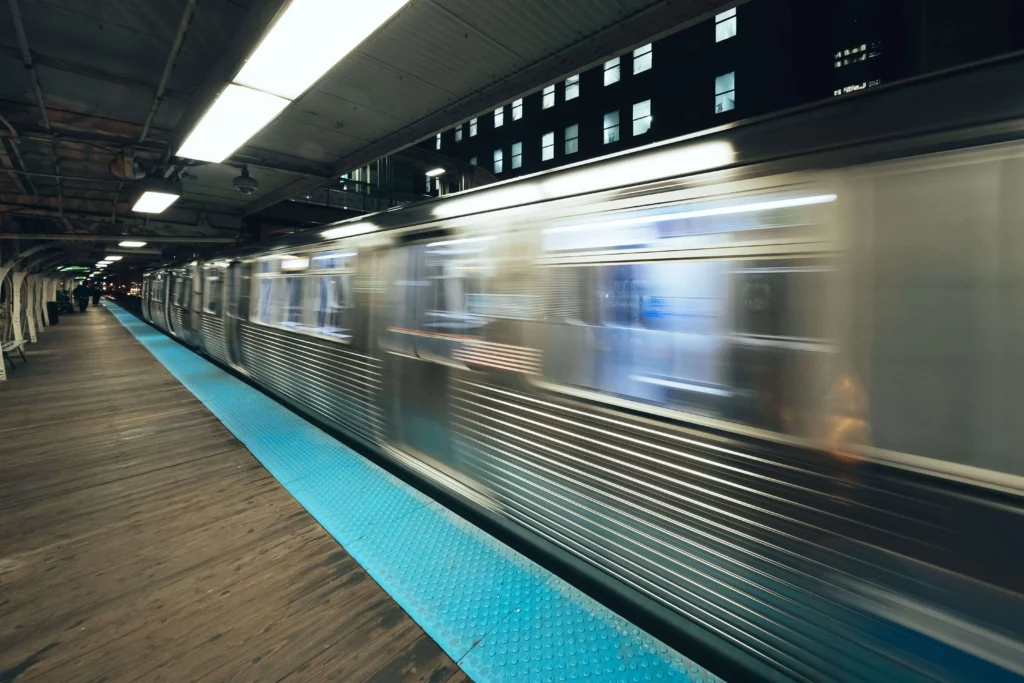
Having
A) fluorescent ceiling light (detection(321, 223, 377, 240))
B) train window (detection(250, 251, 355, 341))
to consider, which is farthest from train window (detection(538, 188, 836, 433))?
train window (detection(250, 251, 355, 341))

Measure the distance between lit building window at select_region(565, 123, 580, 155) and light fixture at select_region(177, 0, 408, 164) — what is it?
21.0 m

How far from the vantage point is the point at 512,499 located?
2623mm

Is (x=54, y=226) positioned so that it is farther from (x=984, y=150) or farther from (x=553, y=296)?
(x=984, y=150)

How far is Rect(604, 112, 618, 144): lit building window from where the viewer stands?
66.8 ft

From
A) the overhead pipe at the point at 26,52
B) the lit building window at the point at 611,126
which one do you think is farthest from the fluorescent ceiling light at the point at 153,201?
the lit building window at the point at 611,126

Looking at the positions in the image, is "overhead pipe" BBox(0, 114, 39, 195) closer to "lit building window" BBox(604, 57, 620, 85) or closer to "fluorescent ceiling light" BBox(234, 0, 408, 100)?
"fluorescent ceiling light" BBox(234, 0, 408, 100)

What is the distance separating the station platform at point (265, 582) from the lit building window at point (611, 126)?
20576mm

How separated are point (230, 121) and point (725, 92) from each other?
18.1 meters

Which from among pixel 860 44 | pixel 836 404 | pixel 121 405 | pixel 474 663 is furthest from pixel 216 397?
pixel 860 44

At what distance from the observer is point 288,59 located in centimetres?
237

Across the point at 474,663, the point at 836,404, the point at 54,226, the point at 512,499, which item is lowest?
the point at 474,663

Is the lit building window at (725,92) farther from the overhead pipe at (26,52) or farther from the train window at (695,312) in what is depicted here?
the overhead pipe at (26,52)

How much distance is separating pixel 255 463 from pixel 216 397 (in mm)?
2940

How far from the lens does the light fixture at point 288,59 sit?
6.42 ft
